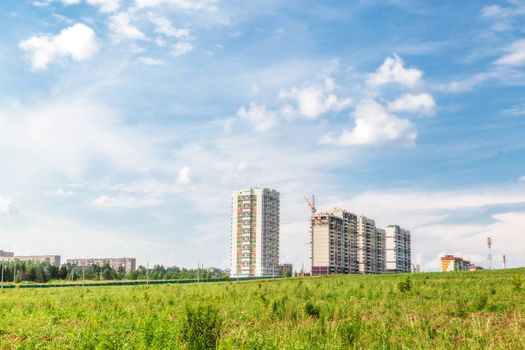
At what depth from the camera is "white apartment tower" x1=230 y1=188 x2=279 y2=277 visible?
170337 millimetres

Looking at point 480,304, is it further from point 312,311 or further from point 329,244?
point 329,244

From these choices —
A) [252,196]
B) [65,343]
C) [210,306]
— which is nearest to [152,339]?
[210,306]

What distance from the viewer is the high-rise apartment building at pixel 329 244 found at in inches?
7087

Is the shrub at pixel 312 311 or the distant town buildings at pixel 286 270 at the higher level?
the shrub at pixel 312 311

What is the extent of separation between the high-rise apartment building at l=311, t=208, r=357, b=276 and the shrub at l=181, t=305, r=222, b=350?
168m

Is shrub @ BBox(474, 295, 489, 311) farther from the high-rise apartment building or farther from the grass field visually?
the high-rise apartment building

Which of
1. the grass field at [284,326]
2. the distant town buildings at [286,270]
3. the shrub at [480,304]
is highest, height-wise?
the shrub at [480,304]

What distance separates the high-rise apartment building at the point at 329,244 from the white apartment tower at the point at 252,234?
59.6ft

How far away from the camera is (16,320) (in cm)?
1817

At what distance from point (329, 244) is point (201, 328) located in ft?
567

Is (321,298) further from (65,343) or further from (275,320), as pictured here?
(65,343)

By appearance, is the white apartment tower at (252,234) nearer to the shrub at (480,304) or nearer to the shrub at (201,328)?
the shrub at (480,304)

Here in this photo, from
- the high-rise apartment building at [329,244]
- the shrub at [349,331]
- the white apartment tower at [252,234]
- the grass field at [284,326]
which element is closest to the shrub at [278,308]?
the grass field at [284,326]

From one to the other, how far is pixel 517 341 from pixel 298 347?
18.2ft
